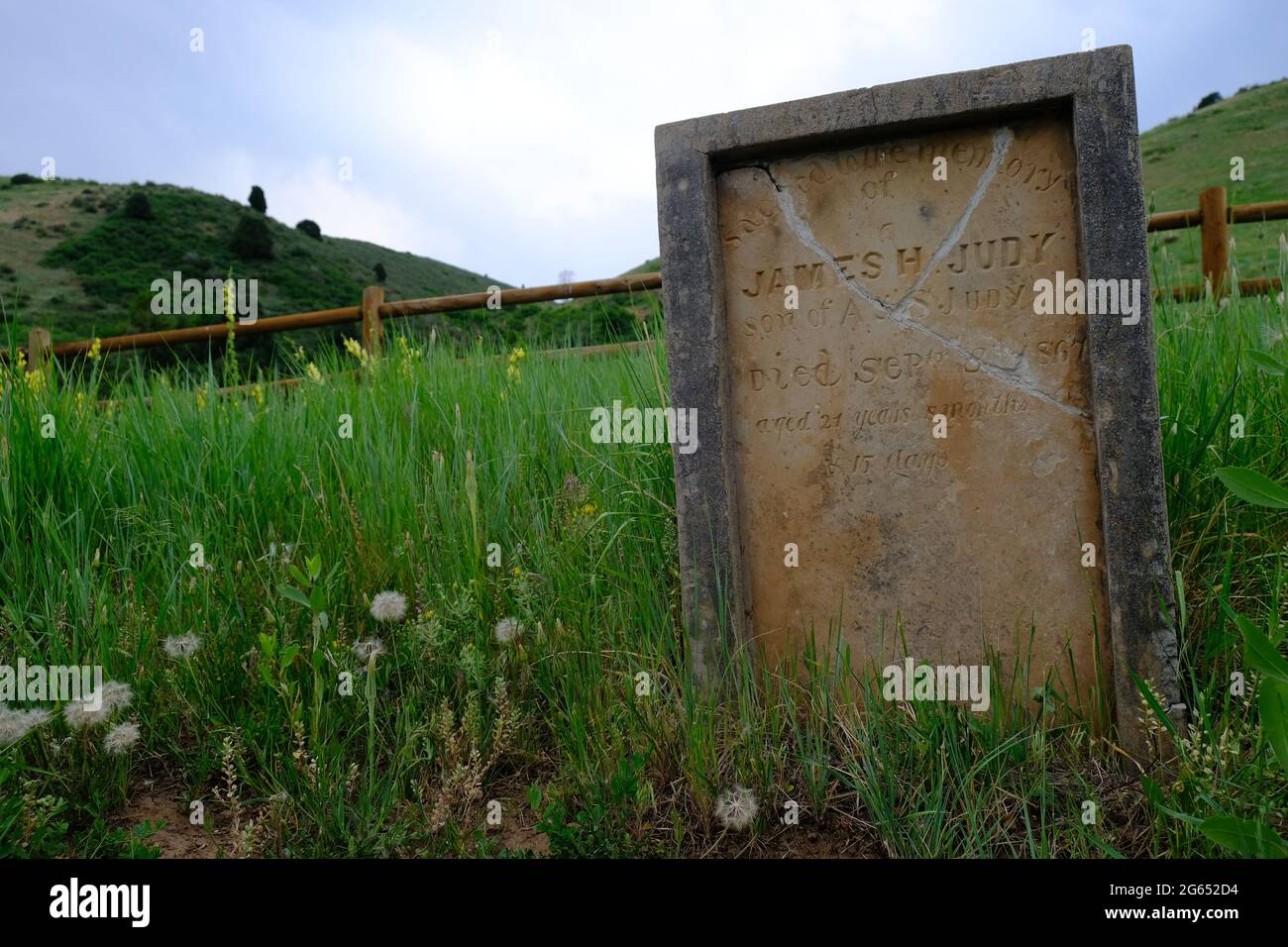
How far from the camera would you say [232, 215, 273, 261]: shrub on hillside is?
151 ft

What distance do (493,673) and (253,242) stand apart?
4950cm

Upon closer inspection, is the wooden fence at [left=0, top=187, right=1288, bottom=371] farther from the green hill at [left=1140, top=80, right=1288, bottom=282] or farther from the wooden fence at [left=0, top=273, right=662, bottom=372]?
the green hill at [left=1140, top=80, right=1288, bottom=282]

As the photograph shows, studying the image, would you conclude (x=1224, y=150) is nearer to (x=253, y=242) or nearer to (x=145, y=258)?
(x=253, y=242)

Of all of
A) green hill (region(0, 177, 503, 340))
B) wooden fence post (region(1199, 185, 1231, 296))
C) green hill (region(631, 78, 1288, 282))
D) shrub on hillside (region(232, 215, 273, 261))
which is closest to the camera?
wooden fence post (region(1199, 185, 1231, 296))

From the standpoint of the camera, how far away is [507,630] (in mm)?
2719

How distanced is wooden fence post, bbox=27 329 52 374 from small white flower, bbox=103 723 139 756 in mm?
2507

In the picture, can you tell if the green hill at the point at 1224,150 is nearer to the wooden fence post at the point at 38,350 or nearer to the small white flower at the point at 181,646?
the wooden fence post at the point at 38,350

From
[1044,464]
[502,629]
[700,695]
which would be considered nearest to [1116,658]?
[1044,464]

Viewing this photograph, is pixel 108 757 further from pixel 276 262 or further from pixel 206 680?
pixel 276 262

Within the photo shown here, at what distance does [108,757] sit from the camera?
8.34 ft

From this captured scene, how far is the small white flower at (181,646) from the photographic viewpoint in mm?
2650

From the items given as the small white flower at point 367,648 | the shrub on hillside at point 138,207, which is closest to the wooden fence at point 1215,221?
the small white flower at point 367,648

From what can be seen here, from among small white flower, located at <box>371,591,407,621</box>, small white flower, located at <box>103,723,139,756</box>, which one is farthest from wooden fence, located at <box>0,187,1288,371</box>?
small white flower, located at <box>103,723,139,756</box>

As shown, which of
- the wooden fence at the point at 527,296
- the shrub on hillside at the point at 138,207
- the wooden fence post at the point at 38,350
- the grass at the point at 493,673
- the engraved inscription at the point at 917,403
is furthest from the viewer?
the shrub on hillside at the point at 138,207
